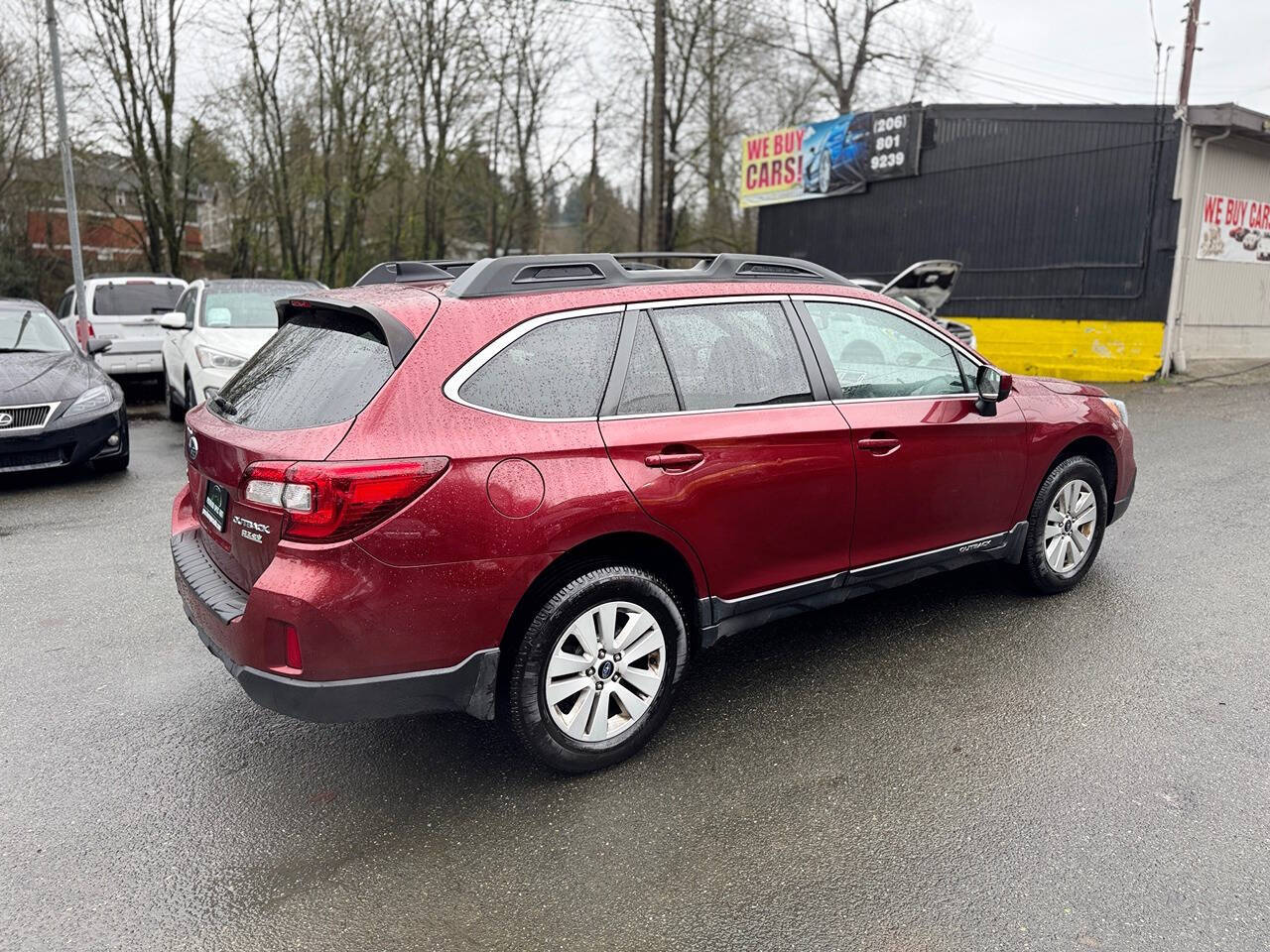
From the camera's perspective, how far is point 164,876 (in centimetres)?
268

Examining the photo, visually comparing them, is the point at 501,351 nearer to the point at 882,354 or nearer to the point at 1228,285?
the point at 882,354

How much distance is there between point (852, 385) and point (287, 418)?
2.22m

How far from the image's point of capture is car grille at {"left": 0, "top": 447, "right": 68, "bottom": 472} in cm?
703

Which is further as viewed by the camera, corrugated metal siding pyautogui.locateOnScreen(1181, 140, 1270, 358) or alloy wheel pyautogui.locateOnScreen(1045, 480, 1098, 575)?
corrugated metal siding pyautogui.locateOnScreen(1181, 140, 1270, 358)

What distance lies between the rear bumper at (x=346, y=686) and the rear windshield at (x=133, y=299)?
11.1 metres

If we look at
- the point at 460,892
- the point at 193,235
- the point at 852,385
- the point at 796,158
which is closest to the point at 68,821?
the point at 460,892

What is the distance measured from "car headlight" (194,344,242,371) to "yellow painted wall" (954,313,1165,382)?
11.6 m

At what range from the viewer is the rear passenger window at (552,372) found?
3.02m

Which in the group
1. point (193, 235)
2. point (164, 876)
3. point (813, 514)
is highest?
point (193, 235)

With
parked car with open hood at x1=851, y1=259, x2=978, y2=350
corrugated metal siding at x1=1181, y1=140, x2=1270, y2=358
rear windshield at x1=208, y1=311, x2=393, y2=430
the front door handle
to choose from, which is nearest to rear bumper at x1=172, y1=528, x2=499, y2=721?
rear windshield at x1=208, y1=311, x2=393, y2=430

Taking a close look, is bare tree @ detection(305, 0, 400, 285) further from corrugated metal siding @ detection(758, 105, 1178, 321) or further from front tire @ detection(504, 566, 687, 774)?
front tire @ detection(504, 566, 687, 774)

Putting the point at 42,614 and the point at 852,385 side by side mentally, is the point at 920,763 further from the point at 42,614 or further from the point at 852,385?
the point at 42,614

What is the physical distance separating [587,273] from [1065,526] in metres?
2.93

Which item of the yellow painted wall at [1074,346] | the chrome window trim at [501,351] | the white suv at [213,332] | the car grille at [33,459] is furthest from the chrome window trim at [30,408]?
the yellow painted wall at [1074,346]
